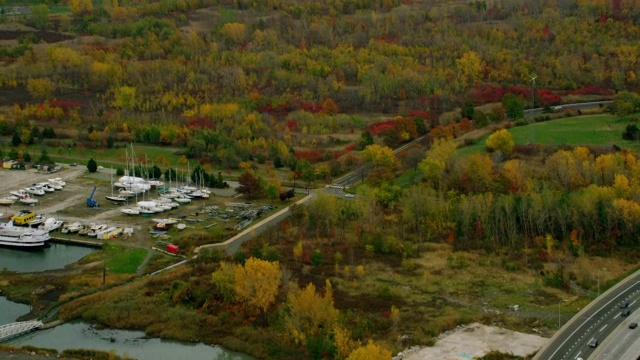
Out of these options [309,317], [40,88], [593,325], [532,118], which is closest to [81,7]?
[40,88]

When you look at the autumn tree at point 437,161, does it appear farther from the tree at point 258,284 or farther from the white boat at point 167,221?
the tree at point 258,284

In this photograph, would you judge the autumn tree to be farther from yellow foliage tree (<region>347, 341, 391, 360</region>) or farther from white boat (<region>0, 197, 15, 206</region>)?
yellow foliage tree (<region>347, 341, 391, 360</region>)

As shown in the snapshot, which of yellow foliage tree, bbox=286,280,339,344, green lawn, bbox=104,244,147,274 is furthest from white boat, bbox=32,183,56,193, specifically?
yellow foliage tree, bbox=286,280,339,344

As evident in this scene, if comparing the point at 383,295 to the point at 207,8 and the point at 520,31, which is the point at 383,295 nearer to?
the point at 520,31

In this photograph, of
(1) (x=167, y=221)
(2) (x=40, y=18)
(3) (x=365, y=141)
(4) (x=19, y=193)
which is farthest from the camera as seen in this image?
(2) (x=40, y=18)

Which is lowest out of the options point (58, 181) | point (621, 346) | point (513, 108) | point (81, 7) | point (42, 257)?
point (621, 346)

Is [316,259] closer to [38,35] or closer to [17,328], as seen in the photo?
[17,328]

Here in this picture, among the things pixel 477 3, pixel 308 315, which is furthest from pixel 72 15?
pixel 308 315
